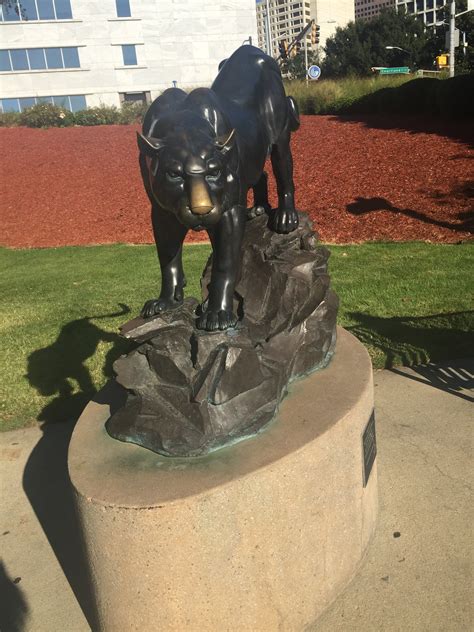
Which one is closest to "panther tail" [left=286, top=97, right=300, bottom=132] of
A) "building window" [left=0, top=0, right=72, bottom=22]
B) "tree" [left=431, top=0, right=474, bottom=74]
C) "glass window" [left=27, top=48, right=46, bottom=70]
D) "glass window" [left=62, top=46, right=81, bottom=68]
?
"tree" [left=431, top=0, right=474, bottom=74]

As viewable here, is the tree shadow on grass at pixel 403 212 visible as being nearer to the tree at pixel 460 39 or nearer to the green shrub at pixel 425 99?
the green shrub at pixel 425 99

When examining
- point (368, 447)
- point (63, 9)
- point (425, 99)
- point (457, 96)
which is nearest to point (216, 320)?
point (368, 447)

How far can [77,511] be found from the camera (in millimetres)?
2496

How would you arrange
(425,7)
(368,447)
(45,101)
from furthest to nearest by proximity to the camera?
(425,7)
(45,101)
(368,447)

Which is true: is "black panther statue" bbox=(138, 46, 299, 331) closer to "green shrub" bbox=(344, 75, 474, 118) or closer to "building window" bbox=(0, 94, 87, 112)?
"green shrub" bbox=(344, 75, 474, 118)

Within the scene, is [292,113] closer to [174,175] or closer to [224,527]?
[174,175]

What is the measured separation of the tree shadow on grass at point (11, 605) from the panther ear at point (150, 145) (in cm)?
228

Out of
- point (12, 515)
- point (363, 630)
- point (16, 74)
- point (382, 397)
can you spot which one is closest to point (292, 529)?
point (363, 630)

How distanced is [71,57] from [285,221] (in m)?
41.3

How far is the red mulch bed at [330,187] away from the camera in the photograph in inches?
402

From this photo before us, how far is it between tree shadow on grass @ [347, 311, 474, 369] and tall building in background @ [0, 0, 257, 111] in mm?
38296

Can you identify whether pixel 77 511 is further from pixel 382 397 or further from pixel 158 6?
pixel 158 6

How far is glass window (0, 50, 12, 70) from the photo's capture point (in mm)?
38656

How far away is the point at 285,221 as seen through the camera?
3787mm
